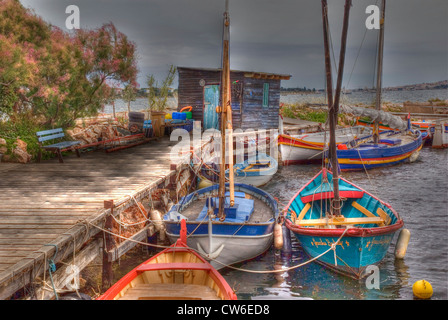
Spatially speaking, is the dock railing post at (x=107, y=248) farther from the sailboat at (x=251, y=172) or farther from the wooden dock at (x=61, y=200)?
the sailboat at (x=251, y=172)

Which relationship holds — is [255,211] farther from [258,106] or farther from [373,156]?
[373,156]

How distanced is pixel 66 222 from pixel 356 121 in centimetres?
3387

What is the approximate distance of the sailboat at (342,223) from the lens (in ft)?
31.8

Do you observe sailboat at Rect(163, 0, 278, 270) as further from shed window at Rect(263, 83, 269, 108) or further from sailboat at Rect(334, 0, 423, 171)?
shed window at Rect(263, 83, 269, 108)

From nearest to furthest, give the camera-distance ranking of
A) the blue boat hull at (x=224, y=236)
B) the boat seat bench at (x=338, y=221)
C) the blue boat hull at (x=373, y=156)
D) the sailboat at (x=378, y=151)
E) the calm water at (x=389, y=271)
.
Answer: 1. the calm water at (x=389, y=271)
2. the blue boat hull at (x=224, y=236)
3. the boat seat bench at (x=338, y=221)
4. the sailboat at (x=378, y=151)
5. the blue boat hull at (x=373, y=156)

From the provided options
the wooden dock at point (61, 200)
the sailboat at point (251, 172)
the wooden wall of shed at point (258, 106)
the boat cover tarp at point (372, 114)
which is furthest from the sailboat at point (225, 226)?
the wooden wall of shed at point (258, 106)

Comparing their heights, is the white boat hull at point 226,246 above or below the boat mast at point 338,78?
below

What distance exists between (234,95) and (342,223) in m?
15.0

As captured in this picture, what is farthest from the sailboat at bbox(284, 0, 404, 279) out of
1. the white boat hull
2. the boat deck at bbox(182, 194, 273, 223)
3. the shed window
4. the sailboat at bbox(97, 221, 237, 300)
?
the shed window

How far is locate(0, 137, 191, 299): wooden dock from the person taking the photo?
655 cm

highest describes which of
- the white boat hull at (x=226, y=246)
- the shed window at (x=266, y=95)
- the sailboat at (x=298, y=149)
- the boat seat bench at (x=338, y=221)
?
the shed window at (x=266, y=95)

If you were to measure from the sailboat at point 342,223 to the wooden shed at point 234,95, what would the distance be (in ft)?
40.1
